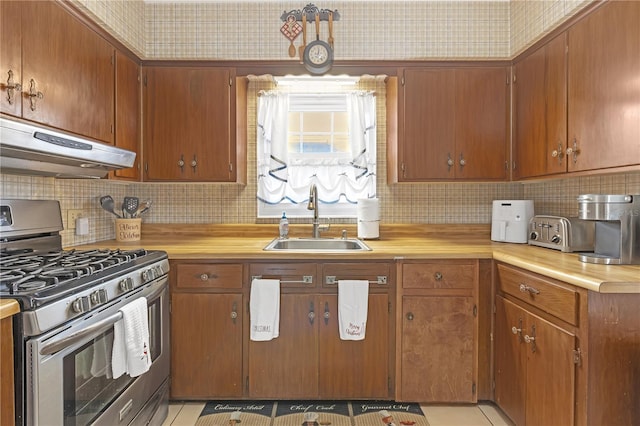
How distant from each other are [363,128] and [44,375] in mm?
2299

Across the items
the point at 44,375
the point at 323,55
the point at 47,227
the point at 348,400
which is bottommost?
the point at 348,400

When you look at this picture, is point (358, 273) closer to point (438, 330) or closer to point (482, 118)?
point (438, 330)

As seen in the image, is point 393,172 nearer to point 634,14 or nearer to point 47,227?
point 634,14

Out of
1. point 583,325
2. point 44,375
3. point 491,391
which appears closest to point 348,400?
point 491,391

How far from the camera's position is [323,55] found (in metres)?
2.54

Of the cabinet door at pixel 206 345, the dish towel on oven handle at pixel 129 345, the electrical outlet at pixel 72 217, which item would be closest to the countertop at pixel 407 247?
the electrical outlet at pixel 72 217

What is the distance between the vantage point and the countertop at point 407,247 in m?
1.55

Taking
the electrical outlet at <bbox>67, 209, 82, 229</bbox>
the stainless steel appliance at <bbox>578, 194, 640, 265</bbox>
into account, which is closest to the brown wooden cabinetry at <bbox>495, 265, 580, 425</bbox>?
the stainless steel appliance at <bbox>578, 194, 640, 265</bbox>

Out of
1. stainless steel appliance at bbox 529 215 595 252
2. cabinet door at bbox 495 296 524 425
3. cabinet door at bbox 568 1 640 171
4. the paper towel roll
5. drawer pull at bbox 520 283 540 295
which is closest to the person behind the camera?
cabinet door at bbox 568 1 640 171

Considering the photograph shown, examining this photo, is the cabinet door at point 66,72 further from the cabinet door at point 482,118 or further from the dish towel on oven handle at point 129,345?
the cabinet door at point 482,118

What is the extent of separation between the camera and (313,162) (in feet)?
9.77

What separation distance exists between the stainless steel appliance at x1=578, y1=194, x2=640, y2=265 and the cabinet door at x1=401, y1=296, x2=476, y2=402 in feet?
2.34

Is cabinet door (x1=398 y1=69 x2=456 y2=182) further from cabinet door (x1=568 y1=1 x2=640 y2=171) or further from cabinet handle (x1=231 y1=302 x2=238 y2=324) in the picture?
cabinet handle (x1=231 y1=302 x2=238 y2=324)

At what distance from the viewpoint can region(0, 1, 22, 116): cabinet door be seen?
1527 mm
